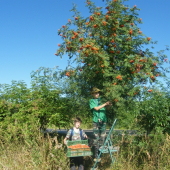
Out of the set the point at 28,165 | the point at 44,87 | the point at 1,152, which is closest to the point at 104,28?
the point at 44,87

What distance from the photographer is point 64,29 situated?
499 centimetres

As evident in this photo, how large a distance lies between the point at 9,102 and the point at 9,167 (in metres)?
2.42

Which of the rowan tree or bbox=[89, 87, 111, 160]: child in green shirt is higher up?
the rowan tree

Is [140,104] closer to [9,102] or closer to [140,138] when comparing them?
[140,138]

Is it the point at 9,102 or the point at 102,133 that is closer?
the point at 102,133

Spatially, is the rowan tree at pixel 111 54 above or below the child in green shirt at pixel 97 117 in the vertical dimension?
above

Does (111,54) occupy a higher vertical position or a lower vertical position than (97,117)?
higher

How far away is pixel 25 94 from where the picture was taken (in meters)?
5.70

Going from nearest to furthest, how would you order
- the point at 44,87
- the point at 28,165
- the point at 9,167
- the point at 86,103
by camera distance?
the point at 28,165
the point at 9,167
the point at 86,103
the point at 44,87

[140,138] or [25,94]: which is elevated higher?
[25,94]

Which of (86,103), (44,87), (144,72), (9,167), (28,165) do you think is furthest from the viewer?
(44,87)

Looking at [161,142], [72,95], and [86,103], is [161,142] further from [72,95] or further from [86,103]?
[72,95]

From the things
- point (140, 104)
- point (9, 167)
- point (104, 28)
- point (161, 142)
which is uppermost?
point (104, 28)

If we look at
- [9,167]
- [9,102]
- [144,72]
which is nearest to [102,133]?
[144,72]
